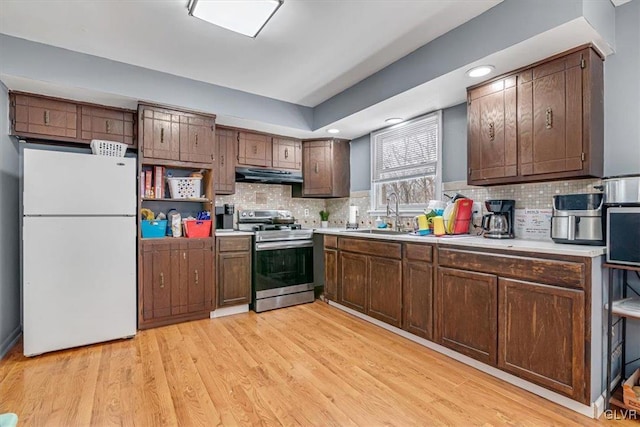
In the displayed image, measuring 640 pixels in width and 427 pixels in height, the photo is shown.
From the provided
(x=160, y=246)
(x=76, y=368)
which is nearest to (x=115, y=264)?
(x=160, y=246)

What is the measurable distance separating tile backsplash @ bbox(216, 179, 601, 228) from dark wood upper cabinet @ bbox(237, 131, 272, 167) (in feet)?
1.25

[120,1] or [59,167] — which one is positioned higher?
[120,1]

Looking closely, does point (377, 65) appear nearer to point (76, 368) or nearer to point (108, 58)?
point (108, 58)

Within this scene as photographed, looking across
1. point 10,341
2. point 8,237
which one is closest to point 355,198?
point 8,237

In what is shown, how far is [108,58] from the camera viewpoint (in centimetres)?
283

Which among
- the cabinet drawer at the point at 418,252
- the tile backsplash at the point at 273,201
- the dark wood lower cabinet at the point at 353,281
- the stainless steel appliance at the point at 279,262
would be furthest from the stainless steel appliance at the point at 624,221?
the tile backsplash at the point at 273,201

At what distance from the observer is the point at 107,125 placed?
3.13m

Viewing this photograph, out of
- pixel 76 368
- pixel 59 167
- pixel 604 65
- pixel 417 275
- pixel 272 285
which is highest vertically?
pixel 604 65

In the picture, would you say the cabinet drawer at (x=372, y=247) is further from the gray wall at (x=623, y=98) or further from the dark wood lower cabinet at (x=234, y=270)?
the gray wall at (x=623, y=98)

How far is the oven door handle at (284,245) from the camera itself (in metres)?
3.71

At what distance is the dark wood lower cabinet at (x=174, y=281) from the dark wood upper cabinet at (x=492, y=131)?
281cm

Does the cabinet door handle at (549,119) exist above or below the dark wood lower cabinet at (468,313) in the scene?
above

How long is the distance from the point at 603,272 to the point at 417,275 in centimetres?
122

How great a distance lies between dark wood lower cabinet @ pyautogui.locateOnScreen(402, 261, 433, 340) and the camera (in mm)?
2607
